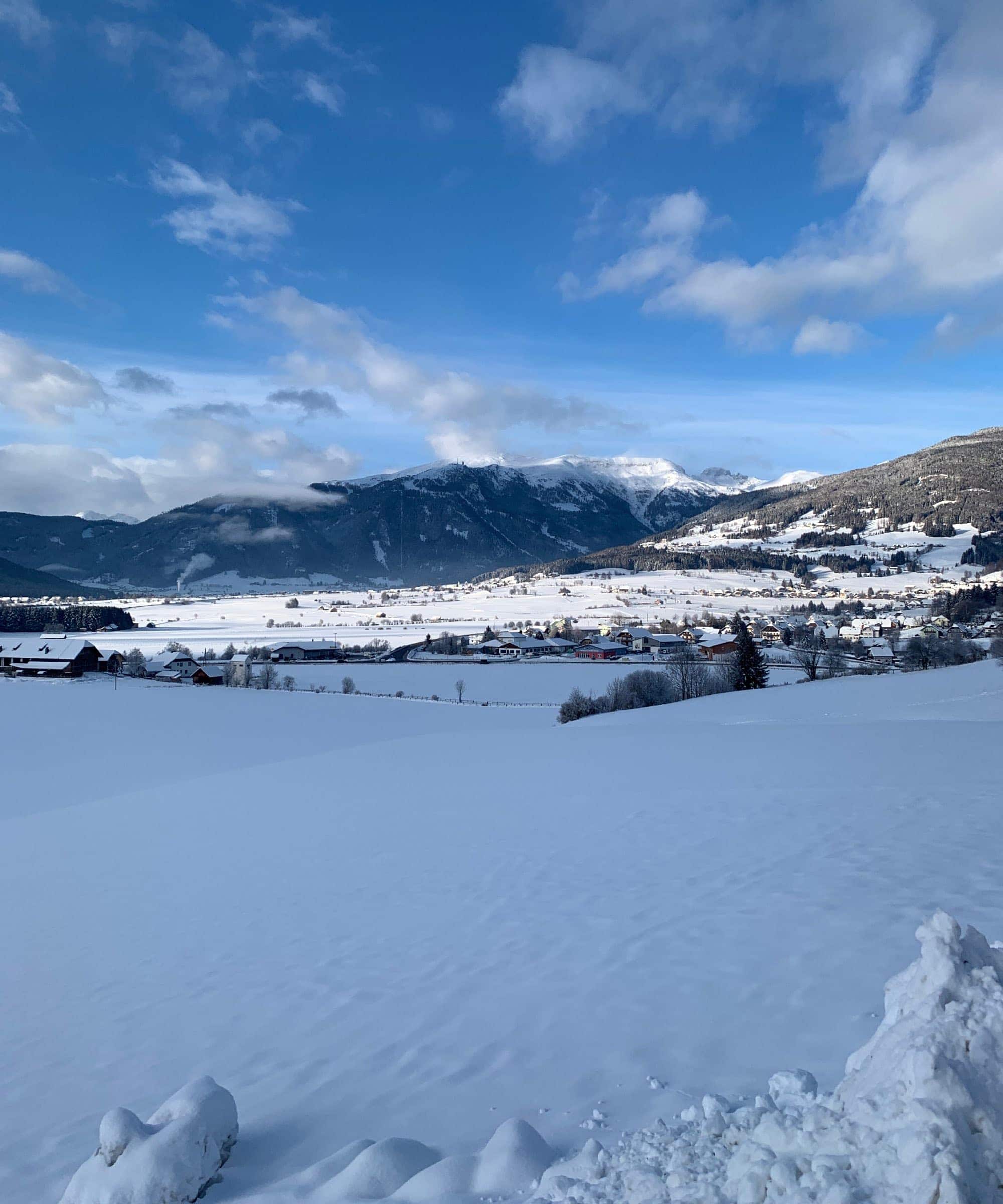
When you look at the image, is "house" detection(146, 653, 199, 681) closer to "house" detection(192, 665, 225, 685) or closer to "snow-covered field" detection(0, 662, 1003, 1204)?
"house" detection(192, 665, 225, 685)

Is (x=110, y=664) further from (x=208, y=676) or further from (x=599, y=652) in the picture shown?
(x=599, y=652)

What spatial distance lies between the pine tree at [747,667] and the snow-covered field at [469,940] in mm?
30111

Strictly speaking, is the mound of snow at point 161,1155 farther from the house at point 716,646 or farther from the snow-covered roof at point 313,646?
the snow-covered roof at point 313,646

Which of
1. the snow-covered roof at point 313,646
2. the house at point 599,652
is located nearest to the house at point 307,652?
the snow-covered roof at point 313,646

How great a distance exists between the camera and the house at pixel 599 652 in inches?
3319

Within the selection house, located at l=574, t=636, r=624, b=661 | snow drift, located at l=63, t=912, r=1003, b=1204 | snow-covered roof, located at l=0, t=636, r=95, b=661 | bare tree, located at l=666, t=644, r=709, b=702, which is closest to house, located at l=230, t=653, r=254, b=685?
snow-covered roof, located at l=0, t=636, r=95, b=661

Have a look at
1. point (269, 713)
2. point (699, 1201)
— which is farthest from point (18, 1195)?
point (269, 713)

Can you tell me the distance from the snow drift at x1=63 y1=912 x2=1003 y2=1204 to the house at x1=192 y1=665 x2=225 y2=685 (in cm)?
6831

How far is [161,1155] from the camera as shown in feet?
11.8

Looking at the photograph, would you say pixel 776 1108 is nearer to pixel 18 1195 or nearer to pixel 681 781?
pixel 18 1195

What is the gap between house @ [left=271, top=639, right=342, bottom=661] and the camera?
86125 millimetres

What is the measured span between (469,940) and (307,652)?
8432 cm

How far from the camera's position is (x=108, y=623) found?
411ft

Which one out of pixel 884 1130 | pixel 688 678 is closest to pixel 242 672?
pixel 688 678
